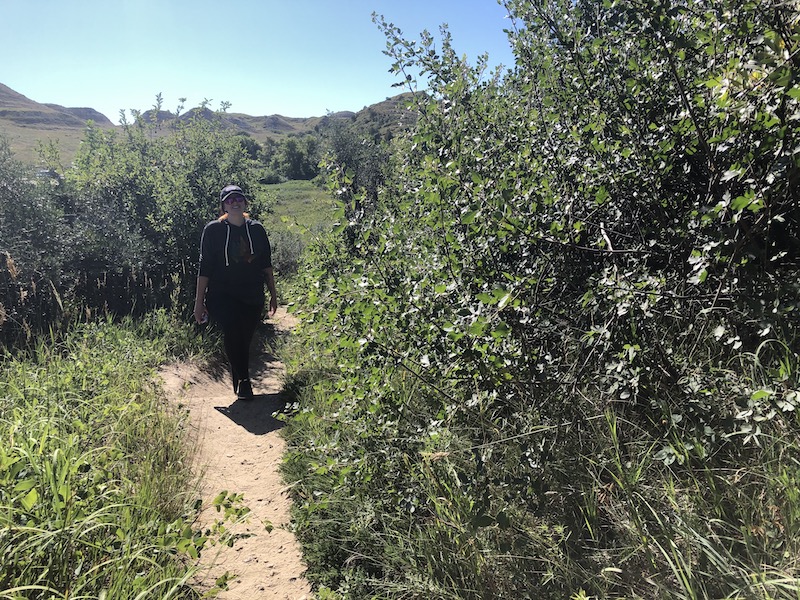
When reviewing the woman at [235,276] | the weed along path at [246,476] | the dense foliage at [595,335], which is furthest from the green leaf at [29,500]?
the woman at [235,276]

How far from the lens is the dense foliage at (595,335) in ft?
5.57

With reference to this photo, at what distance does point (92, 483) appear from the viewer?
2.48 metres

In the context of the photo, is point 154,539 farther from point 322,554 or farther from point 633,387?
point 633,387

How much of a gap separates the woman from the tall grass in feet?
2.96

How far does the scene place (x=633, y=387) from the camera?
1940 millimetres

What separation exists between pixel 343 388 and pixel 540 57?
2.48 m

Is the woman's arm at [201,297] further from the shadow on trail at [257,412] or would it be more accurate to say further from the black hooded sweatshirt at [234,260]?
the shadow on trail at [257,412]

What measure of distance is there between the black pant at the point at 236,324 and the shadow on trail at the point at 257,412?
0.31 meters

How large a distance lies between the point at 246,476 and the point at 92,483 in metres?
1.37

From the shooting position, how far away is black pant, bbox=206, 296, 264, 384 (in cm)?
506

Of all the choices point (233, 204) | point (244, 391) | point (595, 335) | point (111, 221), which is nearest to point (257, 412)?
point (244, 391)

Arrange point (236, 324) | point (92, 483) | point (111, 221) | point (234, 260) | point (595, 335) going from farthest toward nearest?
point (111, 221) → point (236, 324) → point (234, 260) → point (92, 483) → point (595, 335)

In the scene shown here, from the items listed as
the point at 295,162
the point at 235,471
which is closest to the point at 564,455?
the point at 235,471

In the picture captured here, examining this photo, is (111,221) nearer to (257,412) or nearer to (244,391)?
(244,391)
